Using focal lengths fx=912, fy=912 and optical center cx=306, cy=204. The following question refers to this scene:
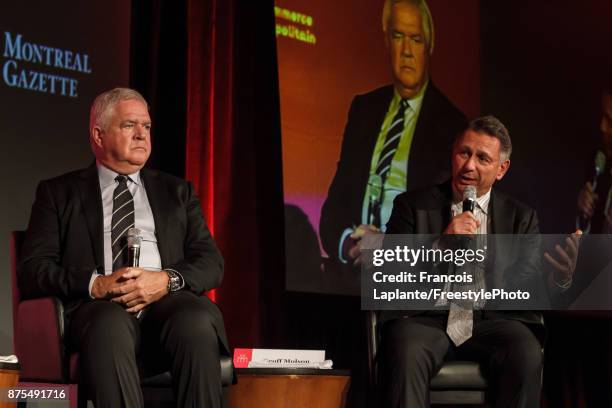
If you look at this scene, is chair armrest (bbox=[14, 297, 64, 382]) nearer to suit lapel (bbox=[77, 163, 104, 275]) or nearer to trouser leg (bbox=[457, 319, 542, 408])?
suit lapel (bbox=[77, 163, 104, 275])

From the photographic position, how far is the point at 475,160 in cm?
314

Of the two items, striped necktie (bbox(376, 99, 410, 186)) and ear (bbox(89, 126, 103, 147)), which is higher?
striped necktie (bbox(376, 99, 410, 186))

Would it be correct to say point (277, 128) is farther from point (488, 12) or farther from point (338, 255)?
point (488, 12)

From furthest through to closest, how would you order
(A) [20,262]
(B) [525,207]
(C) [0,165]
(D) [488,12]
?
(D) [488,12] < (C) [0,165] < (B) [525,207] < (A) [20,262]

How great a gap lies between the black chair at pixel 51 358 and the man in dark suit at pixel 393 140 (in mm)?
2145

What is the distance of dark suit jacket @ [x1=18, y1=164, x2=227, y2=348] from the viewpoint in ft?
8.94

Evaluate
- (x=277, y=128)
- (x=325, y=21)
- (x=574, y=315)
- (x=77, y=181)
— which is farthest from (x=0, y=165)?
(x=574, y=315)

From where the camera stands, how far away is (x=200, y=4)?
4.54m

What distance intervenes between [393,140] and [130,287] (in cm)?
266

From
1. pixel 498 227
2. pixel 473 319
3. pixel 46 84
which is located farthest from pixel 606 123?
pixel 46 84

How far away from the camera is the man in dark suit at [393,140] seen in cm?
481

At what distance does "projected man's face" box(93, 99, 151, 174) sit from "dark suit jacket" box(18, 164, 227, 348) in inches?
3.4

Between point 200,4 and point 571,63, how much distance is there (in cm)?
207

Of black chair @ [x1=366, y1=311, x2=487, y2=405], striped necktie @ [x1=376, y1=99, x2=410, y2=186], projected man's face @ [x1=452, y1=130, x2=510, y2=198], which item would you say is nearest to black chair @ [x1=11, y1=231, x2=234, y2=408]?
black chair @ [x1=366, y1=311, x2=487, y2=405]
